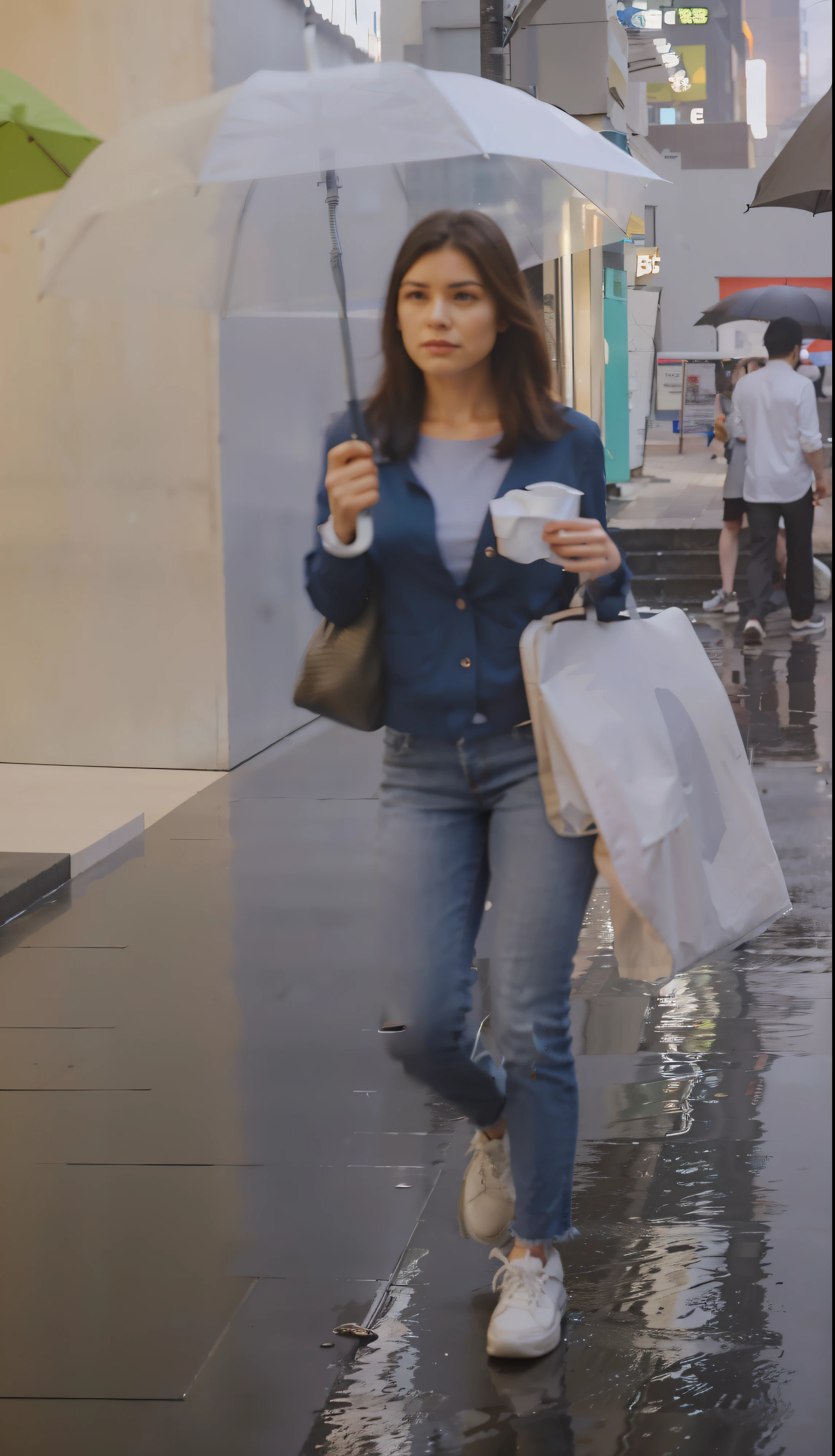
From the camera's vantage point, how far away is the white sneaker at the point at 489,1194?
293 centimetres

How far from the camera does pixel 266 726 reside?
29.0 ft

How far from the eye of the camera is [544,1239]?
276 centimetres

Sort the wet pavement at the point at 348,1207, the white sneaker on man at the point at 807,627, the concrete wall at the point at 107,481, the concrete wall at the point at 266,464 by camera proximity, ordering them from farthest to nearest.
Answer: the white sneaker on man at the point at 807,627 < the concrete wall at the point at 266,464 < the concrete wall at the point at 107,481 < the wet pavement at the point at 348,1207

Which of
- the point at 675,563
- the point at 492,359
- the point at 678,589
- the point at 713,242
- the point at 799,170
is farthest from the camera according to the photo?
the point at 713,242

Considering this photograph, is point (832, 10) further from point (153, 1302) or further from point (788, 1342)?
point (153, 1302)

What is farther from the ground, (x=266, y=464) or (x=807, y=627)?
(x=266, y=464)

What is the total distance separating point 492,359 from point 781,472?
7.97 metres

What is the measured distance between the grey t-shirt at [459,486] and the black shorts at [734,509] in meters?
10.4

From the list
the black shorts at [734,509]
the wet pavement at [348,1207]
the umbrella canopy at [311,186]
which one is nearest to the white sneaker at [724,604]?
the black shorts at [734,509]

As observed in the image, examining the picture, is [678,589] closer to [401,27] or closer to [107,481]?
[401,27]

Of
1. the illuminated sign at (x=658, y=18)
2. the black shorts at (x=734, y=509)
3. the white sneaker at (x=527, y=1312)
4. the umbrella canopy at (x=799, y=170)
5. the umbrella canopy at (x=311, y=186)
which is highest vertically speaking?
the illuminated sign at (x=658, y=18)

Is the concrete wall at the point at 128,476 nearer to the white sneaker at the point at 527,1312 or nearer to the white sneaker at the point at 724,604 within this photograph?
the white sneaker at the point at 527,1312

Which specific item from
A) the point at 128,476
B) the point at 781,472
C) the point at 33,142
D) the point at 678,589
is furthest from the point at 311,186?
the point at 678,589

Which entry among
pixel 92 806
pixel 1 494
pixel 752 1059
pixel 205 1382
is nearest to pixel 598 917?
pixel 752 1059
